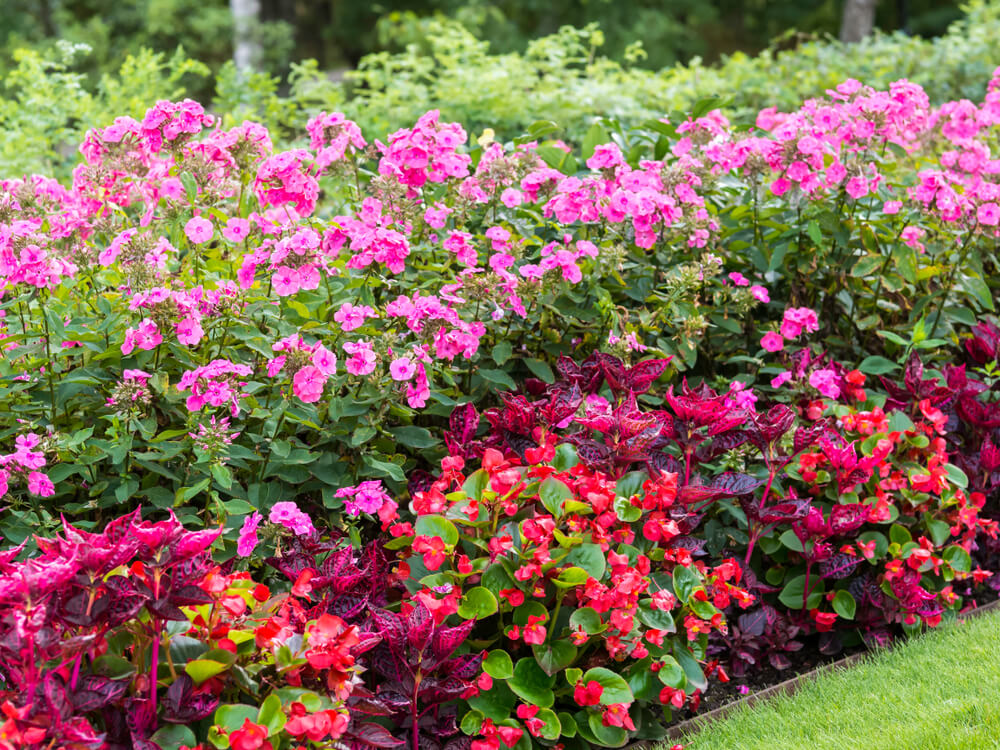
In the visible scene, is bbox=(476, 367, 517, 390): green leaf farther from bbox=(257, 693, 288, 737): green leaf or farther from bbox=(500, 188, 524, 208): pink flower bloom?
bbox=(257, 693, 288, 737): green leaf

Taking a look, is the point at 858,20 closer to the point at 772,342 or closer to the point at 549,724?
the point at 772,342

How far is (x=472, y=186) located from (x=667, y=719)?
1577mm

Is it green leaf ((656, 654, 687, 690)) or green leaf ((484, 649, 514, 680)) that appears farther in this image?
green leaf ((656, 654, 687, 690))

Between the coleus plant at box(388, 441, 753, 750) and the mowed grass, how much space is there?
0.64ft

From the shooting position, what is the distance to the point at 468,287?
101 inches

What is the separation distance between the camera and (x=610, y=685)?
215 cm

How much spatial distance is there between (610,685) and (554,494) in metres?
0.45

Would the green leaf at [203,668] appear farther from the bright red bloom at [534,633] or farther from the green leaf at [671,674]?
the green leaf at [671,674]

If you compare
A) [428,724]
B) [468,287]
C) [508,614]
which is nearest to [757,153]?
[468,287]

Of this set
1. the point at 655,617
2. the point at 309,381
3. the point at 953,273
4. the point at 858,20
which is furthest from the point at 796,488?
the point at 858,20

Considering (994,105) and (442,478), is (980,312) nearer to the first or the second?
(994,105)

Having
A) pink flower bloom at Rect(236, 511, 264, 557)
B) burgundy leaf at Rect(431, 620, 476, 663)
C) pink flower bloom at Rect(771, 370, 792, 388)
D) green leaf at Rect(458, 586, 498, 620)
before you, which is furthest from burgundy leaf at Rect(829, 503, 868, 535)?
pink flower bloom at Rect(236, 511, 264, 557)

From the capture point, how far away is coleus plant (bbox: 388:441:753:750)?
2.13 meters

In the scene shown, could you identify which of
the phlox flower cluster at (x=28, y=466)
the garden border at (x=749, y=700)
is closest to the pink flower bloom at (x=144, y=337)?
the phlox flower cluster at (x=28, y=466)
